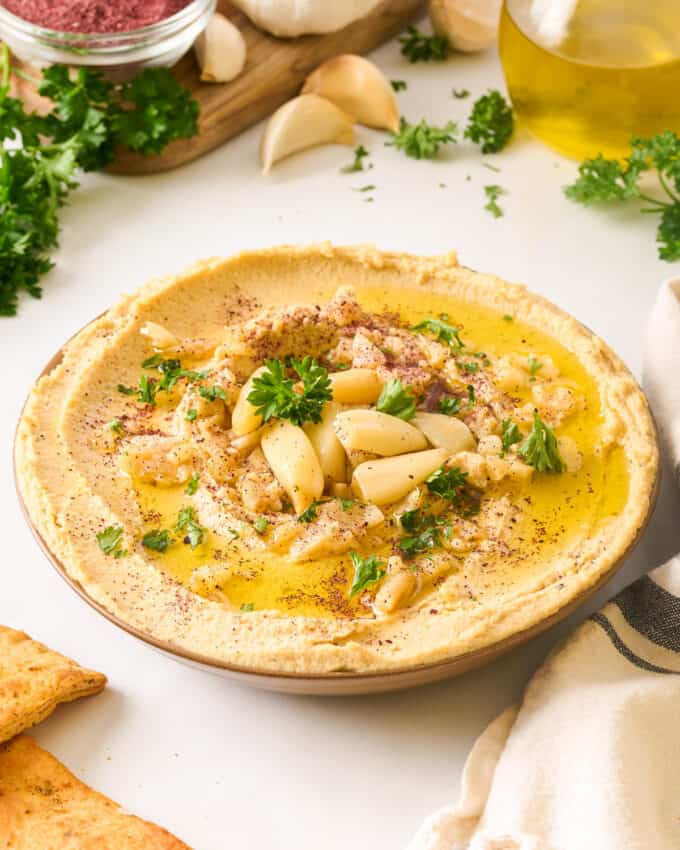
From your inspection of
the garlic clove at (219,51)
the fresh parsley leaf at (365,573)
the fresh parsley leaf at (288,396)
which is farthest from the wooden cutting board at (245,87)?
the fresh parsley leaf at (365,573)

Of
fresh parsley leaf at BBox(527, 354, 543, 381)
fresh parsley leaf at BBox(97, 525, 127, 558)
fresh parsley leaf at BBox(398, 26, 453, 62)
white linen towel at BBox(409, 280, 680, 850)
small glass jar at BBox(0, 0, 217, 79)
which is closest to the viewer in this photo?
white linen towel at BBox(409, 280, 680, 850)

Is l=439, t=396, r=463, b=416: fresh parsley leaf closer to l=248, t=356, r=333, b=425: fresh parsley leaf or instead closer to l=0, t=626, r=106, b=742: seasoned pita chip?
l=248, t=356, r=333, b=425: fresh parsley leaf

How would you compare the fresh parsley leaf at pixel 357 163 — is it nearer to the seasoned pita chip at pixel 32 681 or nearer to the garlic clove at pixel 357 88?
the garlic clove at pixel 357 88

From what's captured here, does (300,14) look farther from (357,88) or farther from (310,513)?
(310,513)

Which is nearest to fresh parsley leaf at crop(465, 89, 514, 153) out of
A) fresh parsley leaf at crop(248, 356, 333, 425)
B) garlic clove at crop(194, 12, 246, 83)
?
garlic clove at crop(194, 12, 246, 83)

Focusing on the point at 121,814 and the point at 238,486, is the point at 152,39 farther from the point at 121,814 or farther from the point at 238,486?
the point at 121,814
